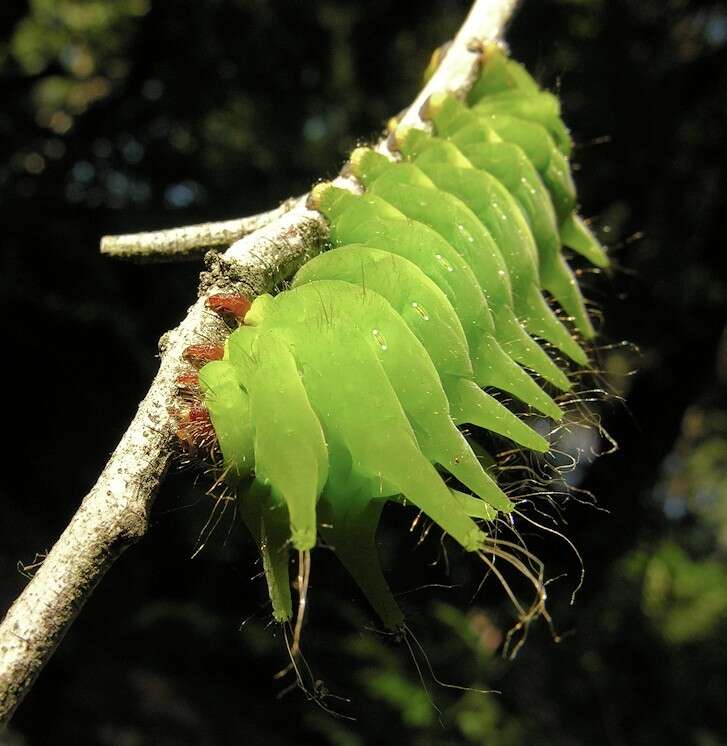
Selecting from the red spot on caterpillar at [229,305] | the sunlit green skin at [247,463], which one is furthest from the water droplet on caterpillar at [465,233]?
the sunlit green skin at [247,463]

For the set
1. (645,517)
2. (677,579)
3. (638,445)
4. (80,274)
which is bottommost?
(677,579)

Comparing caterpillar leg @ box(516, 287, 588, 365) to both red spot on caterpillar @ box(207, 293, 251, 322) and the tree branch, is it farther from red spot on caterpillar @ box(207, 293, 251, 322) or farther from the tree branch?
red spot on caterpillar @ box(207, 293, 251, 322)

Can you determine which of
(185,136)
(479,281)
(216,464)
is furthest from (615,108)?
(216,464)

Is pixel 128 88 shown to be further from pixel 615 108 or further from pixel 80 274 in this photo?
pixel 615 108

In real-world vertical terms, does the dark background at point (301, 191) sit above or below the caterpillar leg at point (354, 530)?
below

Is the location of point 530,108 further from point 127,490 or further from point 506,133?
point 127,490

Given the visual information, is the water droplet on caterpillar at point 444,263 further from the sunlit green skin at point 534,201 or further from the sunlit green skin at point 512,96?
the sunlit green skin at point 512,96

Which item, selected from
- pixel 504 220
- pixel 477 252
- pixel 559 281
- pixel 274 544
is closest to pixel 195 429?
pixel 274 544

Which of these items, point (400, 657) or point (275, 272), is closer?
point (275, 272)

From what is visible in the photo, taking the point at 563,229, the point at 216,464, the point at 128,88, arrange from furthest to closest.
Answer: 1. the point at 128,88
2. the point at 563,229
3. the point at 216,464

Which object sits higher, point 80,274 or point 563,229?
point 563,229
